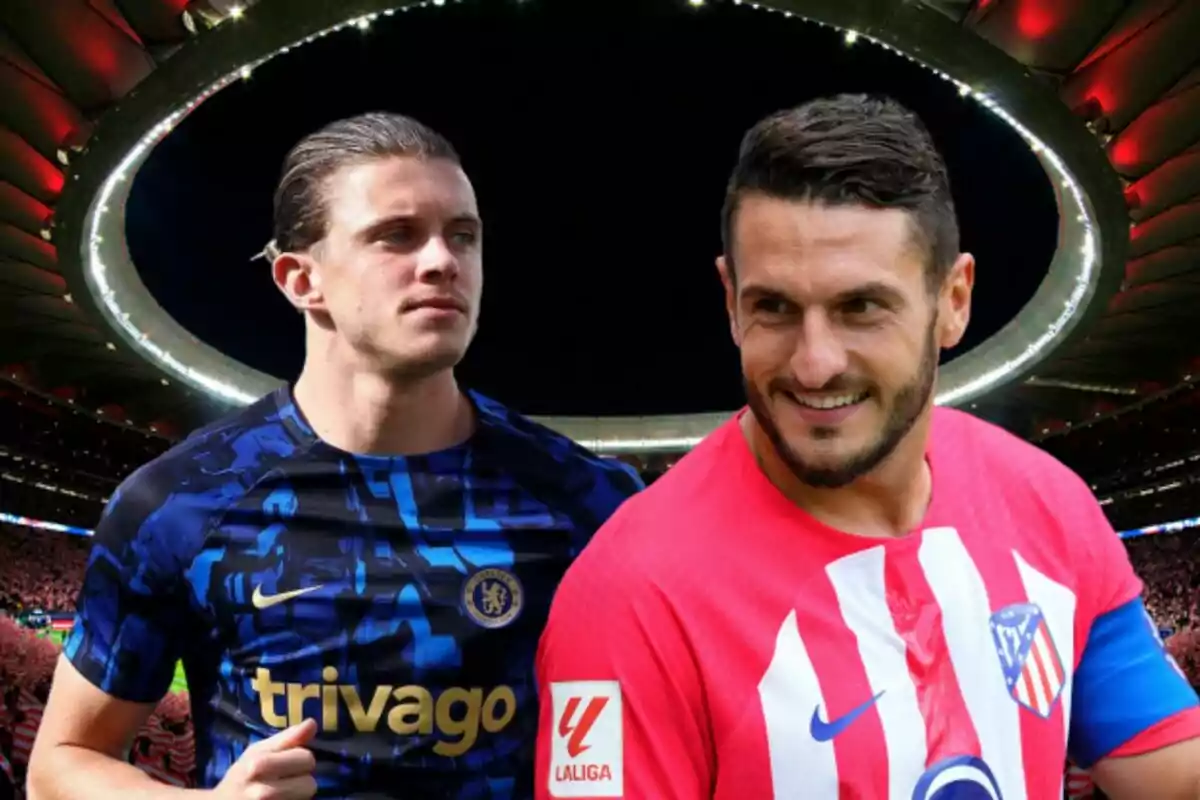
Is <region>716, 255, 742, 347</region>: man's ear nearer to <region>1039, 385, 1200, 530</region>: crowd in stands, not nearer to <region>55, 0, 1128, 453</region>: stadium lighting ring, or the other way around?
<region>55, 0, 1128, 453</region>: stadium lighting ring

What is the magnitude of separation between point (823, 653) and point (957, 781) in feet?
0.89

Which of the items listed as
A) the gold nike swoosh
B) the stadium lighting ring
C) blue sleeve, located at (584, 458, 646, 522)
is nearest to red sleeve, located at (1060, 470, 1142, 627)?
blue sleeve, located at (584, 458, 646, 522)

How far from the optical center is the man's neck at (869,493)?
5.90 feet

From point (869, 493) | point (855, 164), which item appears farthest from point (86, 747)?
point (855, 164)

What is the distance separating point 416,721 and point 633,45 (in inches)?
499

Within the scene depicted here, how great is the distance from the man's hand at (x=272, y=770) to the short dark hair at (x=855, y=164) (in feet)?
3.80

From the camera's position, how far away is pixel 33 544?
30766mm

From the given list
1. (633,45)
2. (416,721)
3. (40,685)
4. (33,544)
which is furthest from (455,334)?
(33,544)

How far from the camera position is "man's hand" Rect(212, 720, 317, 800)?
1.91 metres

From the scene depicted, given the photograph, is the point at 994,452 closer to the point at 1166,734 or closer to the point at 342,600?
the point at 1166,734

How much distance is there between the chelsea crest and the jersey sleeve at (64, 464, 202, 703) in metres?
0.65

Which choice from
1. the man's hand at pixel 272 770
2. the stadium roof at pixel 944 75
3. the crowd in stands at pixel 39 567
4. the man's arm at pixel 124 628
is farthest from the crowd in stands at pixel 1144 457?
the crowd in stands at pixel 39 567

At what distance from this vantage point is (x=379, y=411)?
2375 millimetres

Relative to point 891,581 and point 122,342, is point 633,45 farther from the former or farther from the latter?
point 891,581
